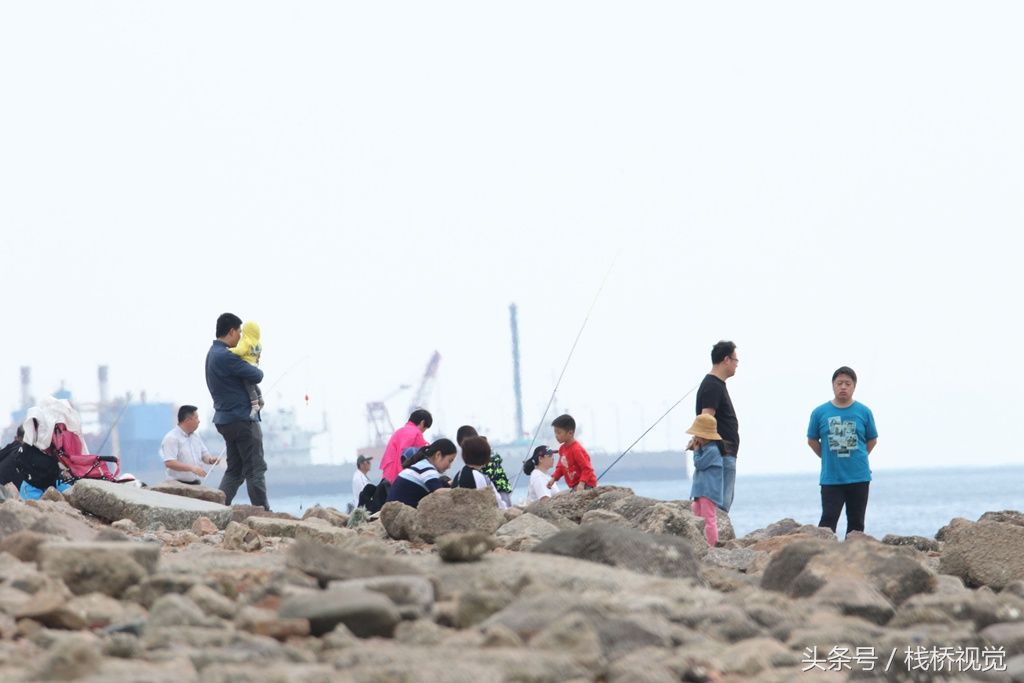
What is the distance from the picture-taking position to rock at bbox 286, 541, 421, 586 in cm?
452

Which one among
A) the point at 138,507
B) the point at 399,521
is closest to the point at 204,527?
the point at 138,507

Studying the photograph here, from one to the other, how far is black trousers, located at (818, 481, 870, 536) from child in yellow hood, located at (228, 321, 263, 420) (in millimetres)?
3407

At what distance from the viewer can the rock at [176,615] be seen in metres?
3.98

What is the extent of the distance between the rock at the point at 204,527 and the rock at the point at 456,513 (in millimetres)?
1070

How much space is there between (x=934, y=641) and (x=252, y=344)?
228 inches

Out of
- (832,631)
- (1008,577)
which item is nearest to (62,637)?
(832,631)

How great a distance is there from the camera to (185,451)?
33.6 ft

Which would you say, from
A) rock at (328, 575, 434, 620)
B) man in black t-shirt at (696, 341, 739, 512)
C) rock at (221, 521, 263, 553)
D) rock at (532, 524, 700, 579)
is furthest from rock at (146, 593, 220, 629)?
man in black t-shirt at (696, 341, 739, 512)

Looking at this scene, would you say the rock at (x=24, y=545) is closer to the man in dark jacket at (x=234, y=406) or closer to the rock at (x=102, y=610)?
the rock at (x=102, y=610)

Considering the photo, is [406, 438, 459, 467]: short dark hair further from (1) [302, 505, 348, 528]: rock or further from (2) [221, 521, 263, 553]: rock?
(2) [221, 521, 263, 553]: rock

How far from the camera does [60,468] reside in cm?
892

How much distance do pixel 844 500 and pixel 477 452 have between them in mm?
2126

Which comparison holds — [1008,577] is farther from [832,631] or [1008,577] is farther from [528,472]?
[528,472]

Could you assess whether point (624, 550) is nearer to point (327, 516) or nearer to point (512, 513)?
point (512, 513)
